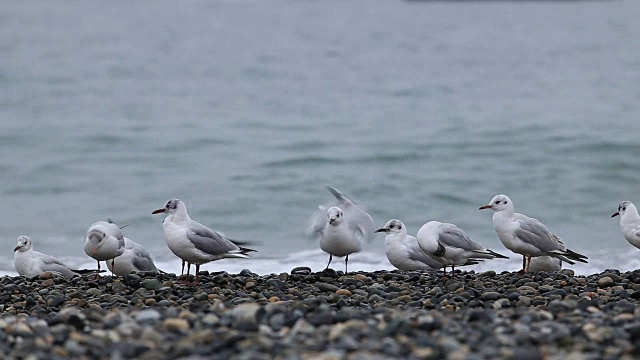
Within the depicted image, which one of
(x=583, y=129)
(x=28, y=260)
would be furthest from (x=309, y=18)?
(x=28, y=260)

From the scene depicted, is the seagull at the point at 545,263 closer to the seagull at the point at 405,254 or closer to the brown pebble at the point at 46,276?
the seagull at the point at 405,254

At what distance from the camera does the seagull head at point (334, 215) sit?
8500 millimetres

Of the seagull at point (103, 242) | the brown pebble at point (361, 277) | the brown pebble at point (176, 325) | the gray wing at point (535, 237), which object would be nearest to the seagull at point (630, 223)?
the gray wing at point (535, 237)

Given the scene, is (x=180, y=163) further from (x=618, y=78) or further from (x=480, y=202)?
(x=618, y=78)

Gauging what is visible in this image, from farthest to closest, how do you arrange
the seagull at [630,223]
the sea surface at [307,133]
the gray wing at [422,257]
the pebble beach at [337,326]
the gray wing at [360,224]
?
the sea surface at [307,133] < the gray wing at [360,224] < the gray wing at [422,257] < the seagull at [630,223] < the pebble beach at [337,326]

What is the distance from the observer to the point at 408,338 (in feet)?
15.8

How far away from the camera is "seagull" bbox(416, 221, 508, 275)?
324 inches

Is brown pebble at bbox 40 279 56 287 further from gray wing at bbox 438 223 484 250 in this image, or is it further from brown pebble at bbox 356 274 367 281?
gray wing at bbox 438 223 484 250

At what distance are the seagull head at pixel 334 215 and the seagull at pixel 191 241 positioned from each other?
0.81 m

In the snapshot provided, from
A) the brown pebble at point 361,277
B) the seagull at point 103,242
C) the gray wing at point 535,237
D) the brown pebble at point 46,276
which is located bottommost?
the brown pebble at point 46,276

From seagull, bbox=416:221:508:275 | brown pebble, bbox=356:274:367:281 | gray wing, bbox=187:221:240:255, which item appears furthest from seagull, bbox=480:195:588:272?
gray wing, bbox=187:221:240:255

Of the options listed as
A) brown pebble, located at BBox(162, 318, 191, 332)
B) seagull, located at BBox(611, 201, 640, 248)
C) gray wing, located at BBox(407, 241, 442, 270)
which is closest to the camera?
brown pebble, located at BBox(162, 318, 191, 332)

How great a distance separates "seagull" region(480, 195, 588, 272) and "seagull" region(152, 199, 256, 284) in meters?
2.19

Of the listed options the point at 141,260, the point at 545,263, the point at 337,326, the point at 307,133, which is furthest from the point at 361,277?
the point at 307,133
